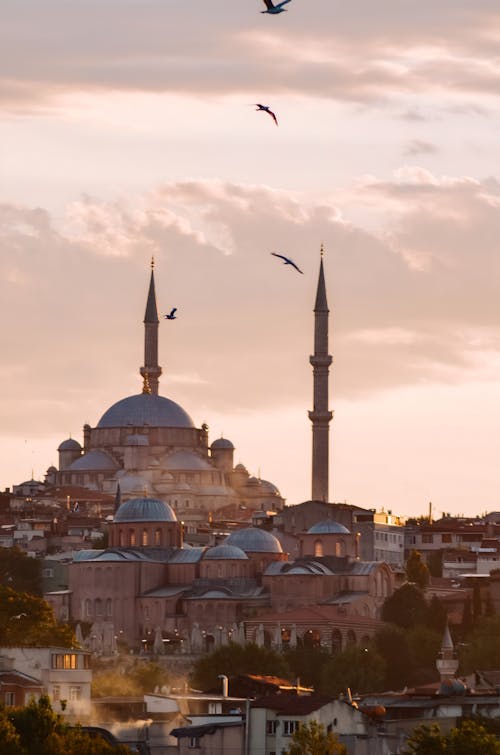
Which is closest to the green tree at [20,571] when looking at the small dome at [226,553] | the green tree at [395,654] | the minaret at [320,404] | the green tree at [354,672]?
the small dome at [226,553]

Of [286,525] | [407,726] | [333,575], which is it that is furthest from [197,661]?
[407,726]

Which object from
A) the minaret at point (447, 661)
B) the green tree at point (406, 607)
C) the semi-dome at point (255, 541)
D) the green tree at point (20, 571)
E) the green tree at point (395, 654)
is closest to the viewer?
the minaret at point (447, 661)

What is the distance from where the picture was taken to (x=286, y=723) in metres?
71.1

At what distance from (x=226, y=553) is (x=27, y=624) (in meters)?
27.2

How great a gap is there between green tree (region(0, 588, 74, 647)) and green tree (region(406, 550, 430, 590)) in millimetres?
25952

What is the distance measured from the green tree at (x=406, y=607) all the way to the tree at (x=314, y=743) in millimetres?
54761

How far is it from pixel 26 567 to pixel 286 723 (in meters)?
62.4

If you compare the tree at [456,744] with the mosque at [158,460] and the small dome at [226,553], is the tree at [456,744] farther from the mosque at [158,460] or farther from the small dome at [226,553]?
the mosque at [158,460]

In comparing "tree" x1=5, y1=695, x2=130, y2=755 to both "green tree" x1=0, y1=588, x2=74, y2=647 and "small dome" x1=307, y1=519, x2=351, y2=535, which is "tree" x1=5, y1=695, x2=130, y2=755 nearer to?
"green tree" x1=0, y1=588, x2=74, y2=647

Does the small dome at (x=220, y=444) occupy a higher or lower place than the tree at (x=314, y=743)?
higher

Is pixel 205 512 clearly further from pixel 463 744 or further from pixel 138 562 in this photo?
pixel 463 744

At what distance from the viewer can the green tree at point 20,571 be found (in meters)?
130

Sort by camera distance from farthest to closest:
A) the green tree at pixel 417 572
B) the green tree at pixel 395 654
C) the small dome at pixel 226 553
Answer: the green tree at pixel 417 572, the small dome at pixel 226 553, the green tree at pixel 395 654

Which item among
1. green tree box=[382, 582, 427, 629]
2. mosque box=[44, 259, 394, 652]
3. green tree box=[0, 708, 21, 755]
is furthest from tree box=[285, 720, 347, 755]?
green tree box=[382, 582, 427, 629]
